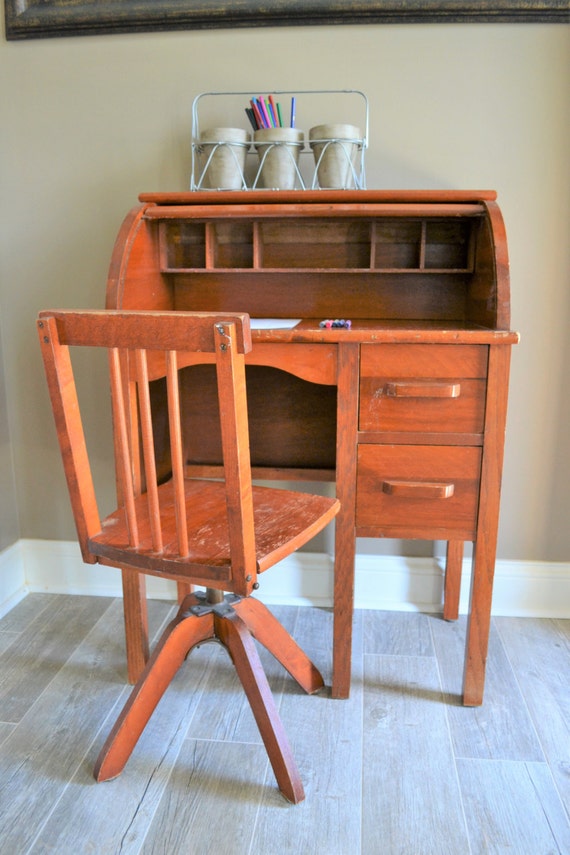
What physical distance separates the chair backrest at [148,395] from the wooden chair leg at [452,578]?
93 centimetres

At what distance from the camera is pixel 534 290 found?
1.86 metres

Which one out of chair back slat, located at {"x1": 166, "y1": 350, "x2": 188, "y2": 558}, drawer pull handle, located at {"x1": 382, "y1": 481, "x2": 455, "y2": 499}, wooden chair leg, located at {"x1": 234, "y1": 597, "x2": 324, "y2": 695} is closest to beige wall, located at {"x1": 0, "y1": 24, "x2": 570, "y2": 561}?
drawer pull handle, located at {"x1": 382, "y1": 481, "x2": 455, "y2": 499}

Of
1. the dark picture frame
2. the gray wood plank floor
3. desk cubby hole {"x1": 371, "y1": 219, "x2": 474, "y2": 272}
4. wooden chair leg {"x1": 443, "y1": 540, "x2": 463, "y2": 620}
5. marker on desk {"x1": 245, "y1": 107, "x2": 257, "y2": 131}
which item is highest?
the dark picture frame

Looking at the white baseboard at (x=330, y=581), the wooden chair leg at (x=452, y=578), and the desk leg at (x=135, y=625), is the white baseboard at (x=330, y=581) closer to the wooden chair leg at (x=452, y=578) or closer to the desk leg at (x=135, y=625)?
the wooden chair leg at (x=452, y=578)

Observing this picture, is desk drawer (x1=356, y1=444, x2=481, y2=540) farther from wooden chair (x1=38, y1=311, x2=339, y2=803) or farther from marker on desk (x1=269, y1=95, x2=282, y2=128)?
marker on desk (x1=269, y1=95, x2=282, y2=128)

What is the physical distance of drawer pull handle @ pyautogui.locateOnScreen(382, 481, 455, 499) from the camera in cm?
149

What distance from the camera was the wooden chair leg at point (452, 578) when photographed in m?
1.95

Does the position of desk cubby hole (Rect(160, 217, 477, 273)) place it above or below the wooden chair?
above

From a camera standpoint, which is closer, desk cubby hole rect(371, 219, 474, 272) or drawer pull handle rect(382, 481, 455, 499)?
drawer pull handle rect(382, 481, 455, 499)

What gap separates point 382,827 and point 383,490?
644 millimetres

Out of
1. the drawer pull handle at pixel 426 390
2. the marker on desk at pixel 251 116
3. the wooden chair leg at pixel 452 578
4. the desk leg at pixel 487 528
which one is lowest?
the wooden chair leg at pixel 452 578

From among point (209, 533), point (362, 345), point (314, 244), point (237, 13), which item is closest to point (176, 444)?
point (209, 533)

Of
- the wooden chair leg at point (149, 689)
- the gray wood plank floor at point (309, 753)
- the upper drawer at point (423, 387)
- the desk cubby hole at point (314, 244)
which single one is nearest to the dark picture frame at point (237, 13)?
the desk cubby hole at point (314, 244)

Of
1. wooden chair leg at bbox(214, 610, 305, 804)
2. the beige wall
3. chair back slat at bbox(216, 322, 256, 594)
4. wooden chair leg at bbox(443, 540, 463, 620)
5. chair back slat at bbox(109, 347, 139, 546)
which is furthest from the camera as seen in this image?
wooden chair leg at bbox(443, 540, 463, 620)
